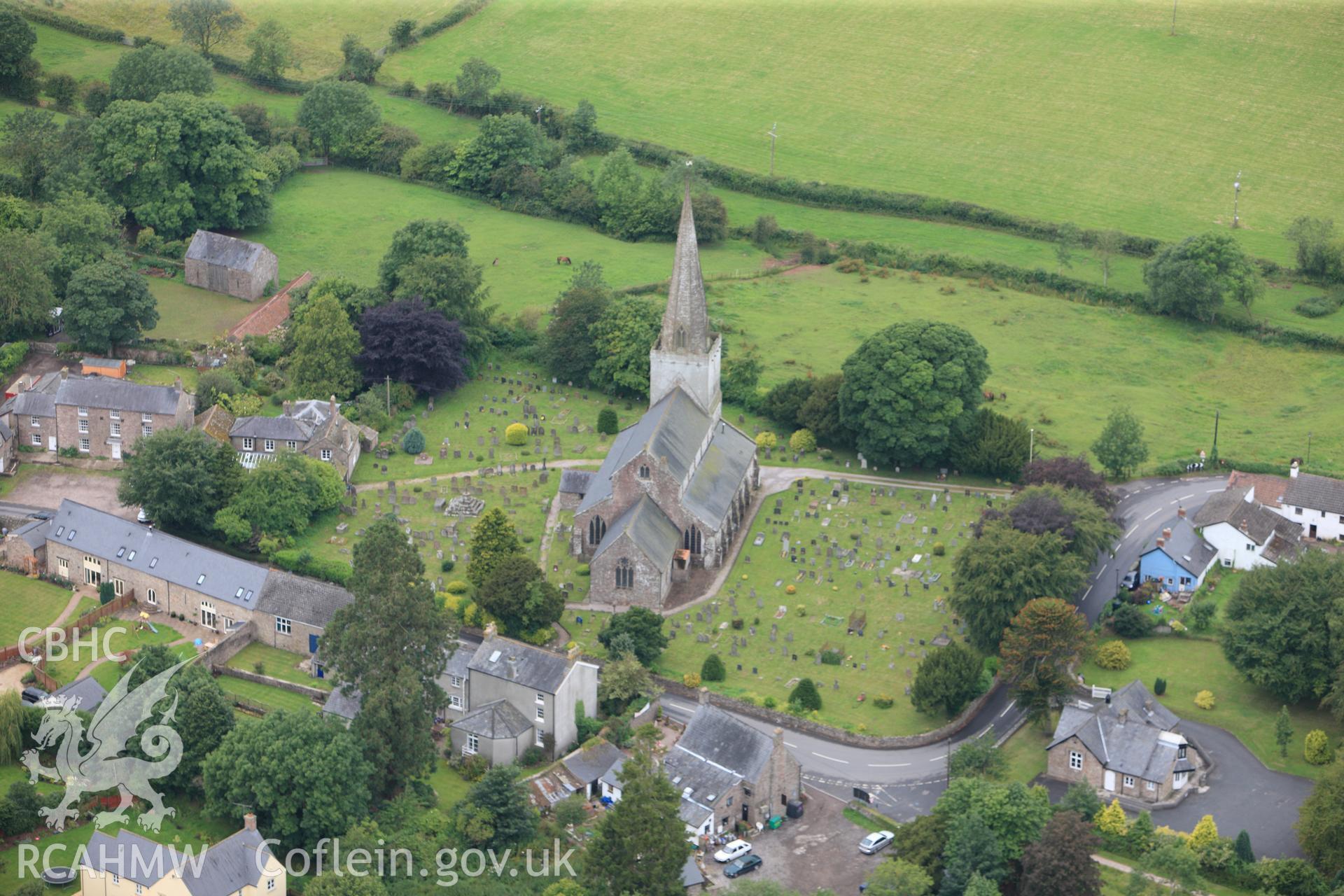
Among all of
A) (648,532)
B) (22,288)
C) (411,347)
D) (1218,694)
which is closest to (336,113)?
(22,288)

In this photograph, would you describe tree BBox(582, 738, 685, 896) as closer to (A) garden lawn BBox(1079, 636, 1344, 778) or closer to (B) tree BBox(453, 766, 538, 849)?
(B) tree BBox(453, 766, 538, 849)

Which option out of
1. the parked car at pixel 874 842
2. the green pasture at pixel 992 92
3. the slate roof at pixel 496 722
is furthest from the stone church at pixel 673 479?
the green pasture at pixel 992 92

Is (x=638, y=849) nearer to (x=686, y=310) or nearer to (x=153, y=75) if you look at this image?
(x=686, y=310)

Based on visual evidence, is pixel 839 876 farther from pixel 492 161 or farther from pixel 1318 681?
pixel 492 161

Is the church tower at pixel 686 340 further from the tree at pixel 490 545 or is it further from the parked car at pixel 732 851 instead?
the parked car at pixel 732 851

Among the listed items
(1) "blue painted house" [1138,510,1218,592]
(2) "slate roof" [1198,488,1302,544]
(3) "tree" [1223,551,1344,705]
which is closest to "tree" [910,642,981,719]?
(3) "tree" [1223,551,1344,705]

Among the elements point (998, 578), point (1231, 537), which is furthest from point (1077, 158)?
point (998, 578)
